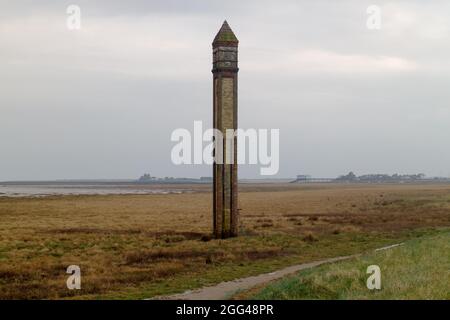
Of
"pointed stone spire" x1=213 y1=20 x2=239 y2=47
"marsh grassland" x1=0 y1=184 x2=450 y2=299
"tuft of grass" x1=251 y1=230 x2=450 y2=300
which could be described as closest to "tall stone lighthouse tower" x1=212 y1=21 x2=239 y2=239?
"pointed stone spire" x1=213 y1=20 x2=239 y2=47

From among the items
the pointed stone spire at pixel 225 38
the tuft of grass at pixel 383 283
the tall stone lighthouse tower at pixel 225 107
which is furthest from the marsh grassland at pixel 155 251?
the pointed stone spire at pixel 225 38

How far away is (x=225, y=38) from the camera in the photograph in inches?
1101

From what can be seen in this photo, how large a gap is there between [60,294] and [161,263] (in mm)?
5932

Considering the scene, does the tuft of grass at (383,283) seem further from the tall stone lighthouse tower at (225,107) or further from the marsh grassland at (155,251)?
the tall stone lighthouse tower at (225,107)

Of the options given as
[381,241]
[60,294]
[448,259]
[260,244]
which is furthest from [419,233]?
[60,294]

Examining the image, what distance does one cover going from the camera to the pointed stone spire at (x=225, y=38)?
27953mm

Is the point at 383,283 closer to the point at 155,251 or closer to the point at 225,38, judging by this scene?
the point at 155,251

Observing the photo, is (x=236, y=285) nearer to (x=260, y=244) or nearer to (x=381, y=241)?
(x=260, y=244)

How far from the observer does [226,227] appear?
28.8 meters

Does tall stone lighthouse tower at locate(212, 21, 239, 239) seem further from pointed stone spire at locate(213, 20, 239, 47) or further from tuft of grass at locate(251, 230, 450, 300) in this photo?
tuft of grass at locate(251, 230, 450, 300)

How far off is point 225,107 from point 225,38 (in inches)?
143

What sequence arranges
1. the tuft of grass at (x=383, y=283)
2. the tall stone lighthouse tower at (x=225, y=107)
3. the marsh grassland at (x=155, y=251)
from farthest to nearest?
the tall stone lighthouse tower at (x=225, y=107)
the marsh grassland at (x=155, y=251)
the tuft of grass at (x=383, y=283)

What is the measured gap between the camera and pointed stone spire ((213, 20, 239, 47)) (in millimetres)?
27953

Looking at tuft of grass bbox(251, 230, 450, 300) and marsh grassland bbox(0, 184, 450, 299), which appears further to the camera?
marsh grassland bbox(0, 184, 450, 299)
